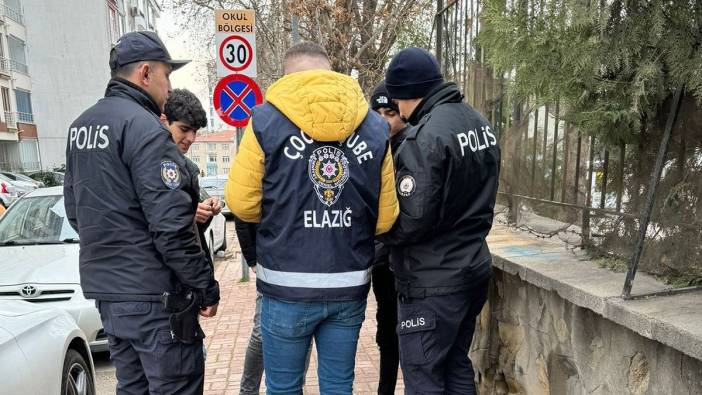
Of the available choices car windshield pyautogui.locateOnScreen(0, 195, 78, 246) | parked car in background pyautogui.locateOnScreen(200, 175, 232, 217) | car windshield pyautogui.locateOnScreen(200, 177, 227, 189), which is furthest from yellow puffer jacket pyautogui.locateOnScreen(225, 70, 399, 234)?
car windshield pyautogui.locateOnScreen(200, 177, 227, 189)

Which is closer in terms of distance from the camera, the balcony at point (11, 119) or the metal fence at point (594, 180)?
the metal fence at point (594, 180)

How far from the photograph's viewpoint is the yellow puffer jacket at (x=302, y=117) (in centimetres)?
196

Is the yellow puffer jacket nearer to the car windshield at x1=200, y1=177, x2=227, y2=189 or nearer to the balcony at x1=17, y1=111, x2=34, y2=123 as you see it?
the car windshield at x1=200, y1=177, x2=227, y2=189

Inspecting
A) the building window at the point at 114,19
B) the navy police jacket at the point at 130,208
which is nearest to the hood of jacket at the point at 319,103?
the navy police jacket at the point at 130,208

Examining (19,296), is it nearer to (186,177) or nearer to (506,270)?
(186,177)

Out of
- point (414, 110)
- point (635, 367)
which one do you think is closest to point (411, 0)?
point (414, 110)

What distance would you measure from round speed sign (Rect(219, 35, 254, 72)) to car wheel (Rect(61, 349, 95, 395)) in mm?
4198

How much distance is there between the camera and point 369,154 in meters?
2.07

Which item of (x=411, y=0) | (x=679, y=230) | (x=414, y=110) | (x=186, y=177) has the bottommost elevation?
(x=679, y=230)

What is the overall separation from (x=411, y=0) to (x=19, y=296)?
8.42 meters

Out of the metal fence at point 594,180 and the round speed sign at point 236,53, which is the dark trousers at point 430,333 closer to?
the metal fence at point 594,180

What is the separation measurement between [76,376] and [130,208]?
168 centimetres

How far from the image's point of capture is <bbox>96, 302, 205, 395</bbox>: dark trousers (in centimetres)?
214

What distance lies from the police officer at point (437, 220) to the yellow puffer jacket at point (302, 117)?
0.35 m
